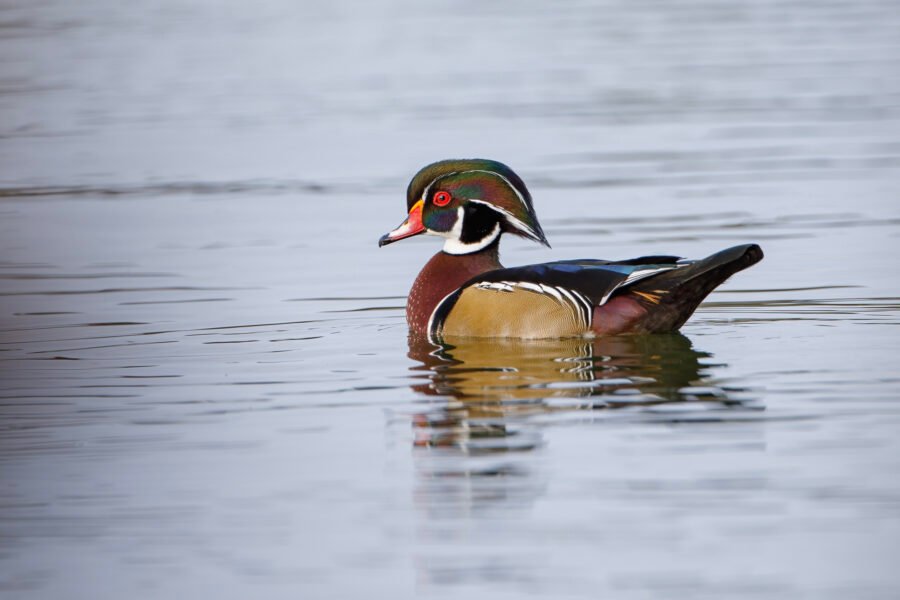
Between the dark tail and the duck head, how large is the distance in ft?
3.60

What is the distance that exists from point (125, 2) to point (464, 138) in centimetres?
1879

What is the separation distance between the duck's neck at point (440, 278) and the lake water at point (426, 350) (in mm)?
225

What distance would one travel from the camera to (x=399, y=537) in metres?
6.30

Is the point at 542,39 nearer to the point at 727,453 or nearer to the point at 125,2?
the point at 125,2

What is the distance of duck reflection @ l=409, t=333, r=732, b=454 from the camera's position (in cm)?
776

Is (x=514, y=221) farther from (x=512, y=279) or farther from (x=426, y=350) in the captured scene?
(x=426, y=350)

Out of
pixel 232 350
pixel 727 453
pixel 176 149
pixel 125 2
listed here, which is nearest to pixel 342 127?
pixel 176 149

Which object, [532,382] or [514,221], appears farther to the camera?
[514,221]

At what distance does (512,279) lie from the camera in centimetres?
1009

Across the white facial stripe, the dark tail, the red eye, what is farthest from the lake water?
the white facial stripe

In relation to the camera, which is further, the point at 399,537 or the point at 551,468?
the point at 551,468

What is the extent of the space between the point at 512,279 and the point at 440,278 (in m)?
0.91

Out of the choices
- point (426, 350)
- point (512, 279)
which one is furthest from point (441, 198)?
point (426, 350)

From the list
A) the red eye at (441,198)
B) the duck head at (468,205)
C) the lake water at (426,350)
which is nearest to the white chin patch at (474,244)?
the duck head at (468,205)
